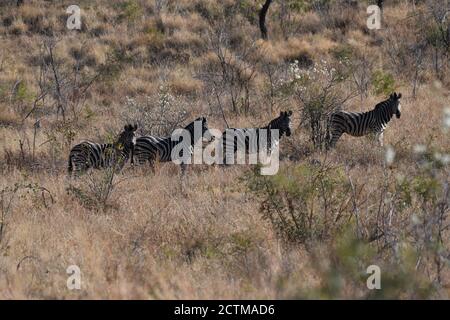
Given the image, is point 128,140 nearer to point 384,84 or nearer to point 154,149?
point 154,149

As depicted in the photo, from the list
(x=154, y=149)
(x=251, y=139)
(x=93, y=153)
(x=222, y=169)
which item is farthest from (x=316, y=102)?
(x=93, y=153)

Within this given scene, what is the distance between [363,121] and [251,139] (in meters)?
2.37

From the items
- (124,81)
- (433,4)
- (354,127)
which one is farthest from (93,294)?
(433,4)

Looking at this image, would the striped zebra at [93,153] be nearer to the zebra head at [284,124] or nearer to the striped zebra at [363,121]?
the zebra head at [284,124]

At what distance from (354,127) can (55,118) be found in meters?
7.16

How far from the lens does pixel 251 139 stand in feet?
40.8

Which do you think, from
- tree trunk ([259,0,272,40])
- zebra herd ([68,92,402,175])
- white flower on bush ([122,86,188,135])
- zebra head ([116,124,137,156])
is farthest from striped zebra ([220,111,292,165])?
tree trunk ([259,0,272,40])

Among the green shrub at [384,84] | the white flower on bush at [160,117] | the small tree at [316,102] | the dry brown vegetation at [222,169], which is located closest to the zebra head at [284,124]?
the dry brown vegetation at [222,169]

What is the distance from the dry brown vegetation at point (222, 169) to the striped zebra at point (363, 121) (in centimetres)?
30

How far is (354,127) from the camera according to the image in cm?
1314

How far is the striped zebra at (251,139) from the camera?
40.1 feet

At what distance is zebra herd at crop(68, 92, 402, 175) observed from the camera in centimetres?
1128

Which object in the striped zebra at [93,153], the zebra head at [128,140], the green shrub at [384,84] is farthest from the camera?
the green shrub at [384,84]
